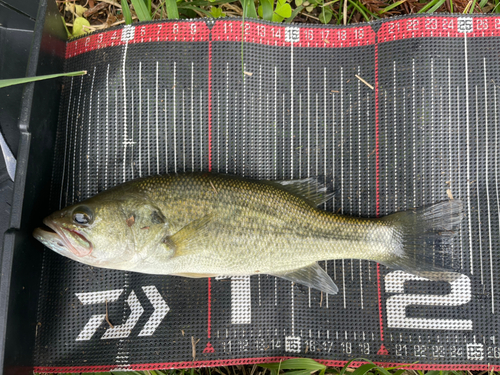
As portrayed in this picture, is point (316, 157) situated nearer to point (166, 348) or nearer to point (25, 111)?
point (166, 348)

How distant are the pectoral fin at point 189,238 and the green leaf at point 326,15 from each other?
82.1 inches

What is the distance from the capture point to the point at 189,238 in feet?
7.40

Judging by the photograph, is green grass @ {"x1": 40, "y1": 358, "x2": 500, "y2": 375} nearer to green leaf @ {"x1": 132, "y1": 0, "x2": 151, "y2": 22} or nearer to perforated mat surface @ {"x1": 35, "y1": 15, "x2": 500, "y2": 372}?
perforated mat surface @ {"x1": 35, "y1": 15, "x2": 500, "y2": 372}

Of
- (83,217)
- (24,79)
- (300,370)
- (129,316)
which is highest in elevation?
(24,79)

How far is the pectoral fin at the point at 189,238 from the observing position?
7.37 ft

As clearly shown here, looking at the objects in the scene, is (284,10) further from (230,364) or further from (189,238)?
(230,364)

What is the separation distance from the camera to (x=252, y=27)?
2.76 meters

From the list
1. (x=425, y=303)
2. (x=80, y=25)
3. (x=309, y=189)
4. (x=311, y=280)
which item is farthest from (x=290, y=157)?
(x=80, y=25)

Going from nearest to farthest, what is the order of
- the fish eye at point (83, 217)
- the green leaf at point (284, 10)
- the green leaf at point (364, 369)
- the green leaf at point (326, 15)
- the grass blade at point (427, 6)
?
the fish eye at point (83, 217) < the green leaf at point (364, 369) < the green leaf at point (284, 10) < the grass blade at point (427, 6) < the green leaf at point (326, 15)

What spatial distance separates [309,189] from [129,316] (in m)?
1.72

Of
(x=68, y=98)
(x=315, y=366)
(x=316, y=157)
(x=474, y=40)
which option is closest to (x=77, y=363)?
(x=315, y=366)

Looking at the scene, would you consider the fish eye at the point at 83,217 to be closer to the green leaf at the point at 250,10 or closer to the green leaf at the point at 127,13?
the green leaf at the point at 127,13

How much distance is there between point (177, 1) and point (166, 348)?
2.87 meters

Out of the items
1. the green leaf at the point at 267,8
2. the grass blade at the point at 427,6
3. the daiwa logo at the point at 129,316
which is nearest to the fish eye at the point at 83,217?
the daiwa logo at the point at 129,316
